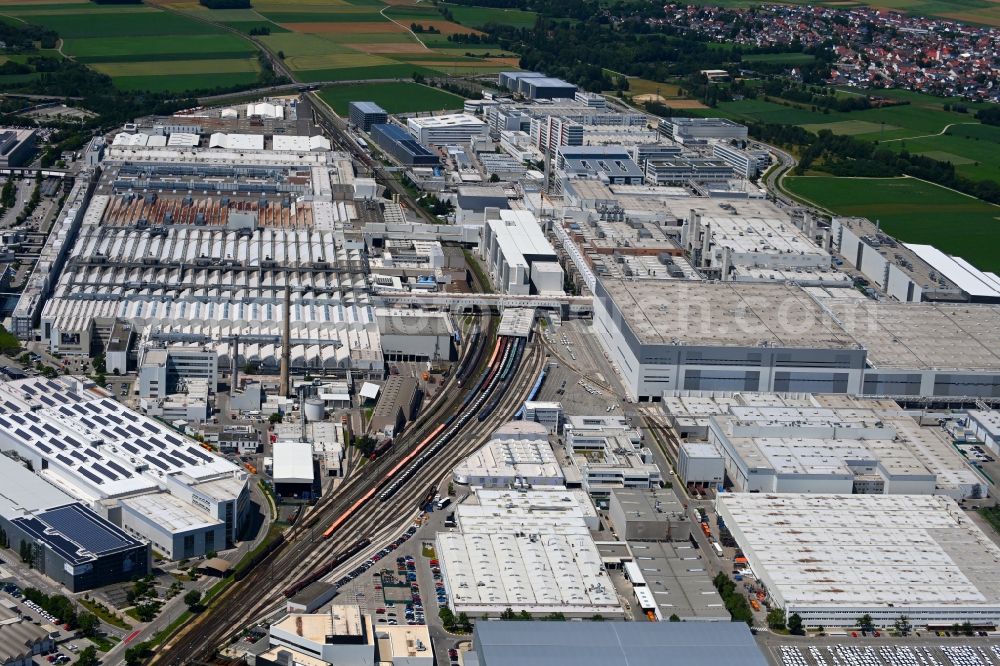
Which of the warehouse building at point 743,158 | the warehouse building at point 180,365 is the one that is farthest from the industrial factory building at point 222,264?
the warehouse building at point 743,158

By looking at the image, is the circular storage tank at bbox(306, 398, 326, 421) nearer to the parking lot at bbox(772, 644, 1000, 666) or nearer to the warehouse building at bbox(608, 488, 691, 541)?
the warehouse building at bbox(608, 488, 691, 541)

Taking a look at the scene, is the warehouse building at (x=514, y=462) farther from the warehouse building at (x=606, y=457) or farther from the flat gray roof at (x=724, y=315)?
the flat gray roof at (x=724, y=315)

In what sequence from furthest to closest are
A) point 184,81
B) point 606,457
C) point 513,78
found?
1. point 513,78
2. point 184,81
3. point 606,457

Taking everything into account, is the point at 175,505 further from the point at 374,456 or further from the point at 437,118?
the point at 437,118

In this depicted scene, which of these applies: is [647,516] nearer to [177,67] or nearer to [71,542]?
[71,542]

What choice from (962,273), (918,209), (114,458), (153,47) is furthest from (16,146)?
(962,273)

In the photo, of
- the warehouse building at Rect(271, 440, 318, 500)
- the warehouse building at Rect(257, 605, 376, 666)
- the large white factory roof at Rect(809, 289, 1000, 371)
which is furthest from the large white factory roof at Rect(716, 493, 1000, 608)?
the warehouse building at Rect(271, 440, 318, 500)

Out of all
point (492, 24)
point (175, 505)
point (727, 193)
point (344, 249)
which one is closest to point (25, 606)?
point (175, 505)
